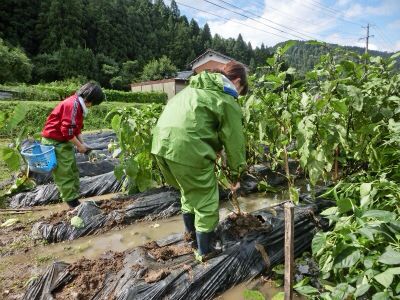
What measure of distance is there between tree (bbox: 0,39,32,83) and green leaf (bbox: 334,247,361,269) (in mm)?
26562

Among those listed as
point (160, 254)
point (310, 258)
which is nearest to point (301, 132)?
point (310, 258)

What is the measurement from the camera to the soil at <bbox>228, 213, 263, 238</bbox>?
2484 millimetres

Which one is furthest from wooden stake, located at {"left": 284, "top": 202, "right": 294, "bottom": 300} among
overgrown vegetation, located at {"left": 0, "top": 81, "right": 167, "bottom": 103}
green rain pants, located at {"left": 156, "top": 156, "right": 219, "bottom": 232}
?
overgrown vegetation, located at {"left": 0, "top": 81, "right": 167, "bottom": 103}

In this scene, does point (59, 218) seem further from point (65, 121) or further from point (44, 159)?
point (65, 121)

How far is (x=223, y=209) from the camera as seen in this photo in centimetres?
390

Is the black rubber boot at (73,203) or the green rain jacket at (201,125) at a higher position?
the green rain jacket at (201,125)

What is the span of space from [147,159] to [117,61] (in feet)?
152

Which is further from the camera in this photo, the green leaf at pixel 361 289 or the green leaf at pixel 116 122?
the green leaf at pixel 116 122

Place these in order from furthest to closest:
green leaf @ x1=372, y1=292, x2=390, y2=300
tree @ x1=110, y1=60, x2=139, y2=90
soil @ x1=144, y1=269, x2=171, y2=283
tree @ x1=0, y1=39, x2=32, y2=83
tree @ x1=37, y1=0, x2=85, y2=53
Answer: tree @ x1=37, y1=0, x2=85, y2=53 < tree @ x1=110, y1=60, x2=139, y2=90 < tree @ x1=0, y1=39, x2=32, y2=83 < soil @ x1=144, y1=269, x2=171, y2=283 < green leaf @ x1=372, y1=292, x2=390, y2=300

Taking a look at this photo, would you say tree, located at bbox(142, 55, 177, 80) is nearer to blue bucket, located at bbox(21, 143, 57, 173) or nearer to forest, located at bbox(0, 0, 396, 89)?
forest, located at bbox(0, 0, 396, 89)

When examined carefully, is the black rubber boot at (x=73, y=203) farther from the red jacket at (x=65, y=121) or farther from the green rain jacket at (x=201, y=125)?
the green rain jacket at (x=201, y=125)

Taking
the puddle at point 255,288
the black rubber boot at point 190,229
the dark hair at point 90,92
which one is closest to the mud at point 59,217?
the dark hair at point 90,92

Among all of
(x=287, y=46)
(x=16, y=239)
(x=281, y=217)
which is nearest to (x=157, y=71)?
(x=16, y=239)

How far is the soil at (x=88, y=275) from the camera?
2.05 meters
